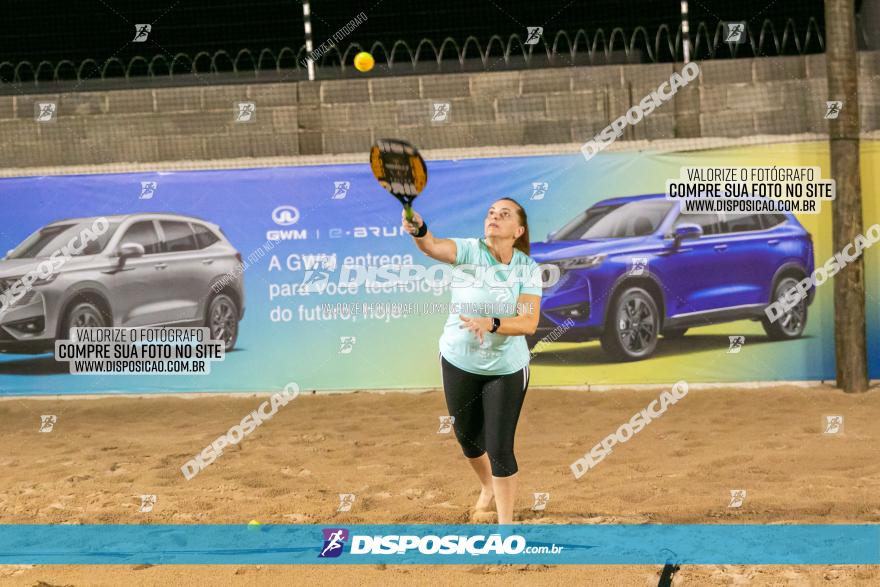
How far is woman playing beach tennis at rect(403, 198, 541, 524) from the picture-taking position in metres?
5.01

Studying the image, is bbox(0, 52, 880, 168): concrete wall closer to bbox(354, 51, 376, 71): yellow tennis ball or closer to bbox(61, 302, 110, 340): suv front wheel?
bbox(354, 51, 376, 71): yellow tennis ball

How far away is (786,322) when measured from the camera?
9.29 metres

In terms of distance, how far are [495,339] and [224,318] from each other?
16.7ft

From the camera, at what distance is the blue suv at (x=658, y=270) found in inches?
359

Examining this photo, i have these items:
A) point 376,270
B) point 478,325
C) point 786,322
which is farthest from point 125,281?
point 786,322

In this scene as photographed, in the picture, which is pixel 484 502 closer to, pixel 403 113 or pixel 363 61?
pixel 403 113

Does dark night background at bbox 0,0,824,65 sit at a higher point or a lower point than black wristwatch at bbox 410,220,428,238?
higher

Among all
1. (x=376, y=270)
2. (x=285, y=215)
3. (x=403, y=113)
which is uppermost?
(x=403, y=113)

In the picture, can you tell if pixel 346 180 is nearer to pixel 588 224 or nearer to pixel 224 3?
pixel 588 224

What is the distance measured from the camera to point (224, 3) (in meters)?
11.1

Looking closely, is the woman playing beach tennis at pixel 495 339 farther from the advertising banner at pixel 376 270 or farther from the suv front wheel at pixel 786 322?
the suv front wheel at pixel 786 322

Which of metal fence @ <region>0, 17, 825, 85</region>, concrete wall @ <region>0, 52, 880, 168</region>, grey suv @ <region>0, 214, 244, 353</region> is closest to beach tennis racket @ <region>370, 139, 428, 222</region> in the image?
metal fence @ <region>0, 17, 825, 85</region>

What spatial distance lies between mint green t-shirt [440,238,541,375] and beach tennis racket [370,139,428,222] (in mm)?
468

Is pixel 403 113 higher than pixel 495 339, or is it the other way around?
pixel 403 113
